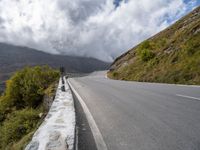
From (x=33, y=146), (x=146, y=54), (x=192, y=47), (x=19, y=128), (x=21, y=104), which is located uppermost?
(x=146, y=54)

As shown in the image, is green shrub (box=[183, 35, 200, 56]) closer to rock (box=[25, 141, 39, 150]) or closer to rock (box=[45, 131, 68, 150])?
rock (box=[45, 131, 68, 150])

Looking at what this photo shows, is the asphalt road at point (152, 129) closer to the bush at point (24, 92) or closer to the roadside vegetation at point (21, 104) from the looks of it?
the roadside vegetation at point (21, 104)

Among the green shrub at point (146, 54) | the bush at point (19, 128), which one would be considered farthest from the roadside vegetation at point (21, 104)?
the green shrub at point (146, 54)

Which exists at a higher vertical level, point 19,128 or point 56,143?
point 56,143

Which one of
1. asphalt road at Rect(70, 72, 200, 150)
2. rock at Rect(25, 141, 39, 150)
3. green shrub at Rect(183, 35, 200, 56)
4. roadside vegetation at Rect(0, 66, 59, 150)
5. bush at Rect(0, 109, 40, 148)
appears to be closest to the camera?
rock at Rect(25, 141, 39, 150)

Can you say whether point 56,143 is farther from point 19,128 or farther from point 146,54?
point 146,54

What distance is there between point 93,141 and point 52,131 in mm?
927

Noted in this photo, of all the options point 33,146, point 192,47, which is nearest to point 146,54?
point 192,47

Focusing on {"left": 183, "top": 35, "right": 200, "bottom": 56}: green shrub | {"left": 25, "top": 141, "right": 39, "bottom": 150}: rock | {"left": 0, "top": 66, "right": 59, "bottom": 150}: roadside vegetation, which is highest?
{"left": 183, "top": 35, "right": 200, "bottom": 56}: green shrub

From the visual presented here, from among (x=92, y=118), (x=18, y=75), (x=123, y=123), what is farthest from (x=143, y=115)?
(x=18, y=75)

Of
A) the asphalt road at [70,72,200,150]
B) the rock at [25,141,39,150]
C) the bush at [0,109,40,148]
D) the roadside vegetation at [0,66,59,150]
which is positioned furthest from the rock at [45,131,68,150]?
the roadside vegetation at [0,66,59,150]

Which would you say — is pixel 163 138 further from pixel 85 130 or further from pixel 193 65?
pixel 193 65

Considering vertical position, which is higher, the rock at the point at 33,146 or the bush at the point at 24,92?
the rock at the point at 33,146

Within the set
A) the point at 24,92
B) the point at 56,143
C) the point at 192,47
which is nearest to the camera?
the point at 56,143
